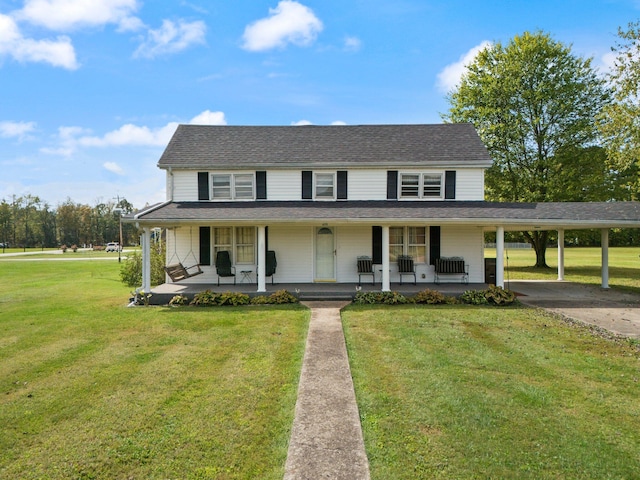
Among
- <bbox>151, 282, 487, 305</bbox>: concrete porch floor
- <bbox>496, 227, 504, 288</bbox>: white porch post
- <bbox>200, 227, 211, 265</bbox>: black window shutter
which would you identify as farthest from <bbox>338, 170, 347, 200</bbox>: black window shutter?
<bbox>496, 227, 504, 288</bbox>: white porch post

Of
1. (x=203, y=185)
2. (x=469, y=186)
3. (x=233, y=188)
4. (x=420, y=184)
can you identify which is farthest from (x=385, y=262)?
(x=203, y=185)

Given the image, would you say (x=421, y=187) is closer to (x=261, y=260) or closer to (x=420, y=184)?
(x=420, y=184)

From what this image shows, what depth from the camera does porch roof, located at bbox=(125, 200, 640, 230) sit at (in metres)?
11.3

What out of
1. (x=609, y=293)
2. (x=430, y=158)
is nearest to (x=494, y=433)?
(x=430, y=158)

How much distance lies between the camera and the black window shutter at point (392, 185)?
13844mm

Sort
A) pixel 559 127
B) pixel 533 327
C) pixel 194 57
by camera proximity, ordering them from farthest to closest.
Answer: pixel 559 127
pixel 194 57
pixel 533 327

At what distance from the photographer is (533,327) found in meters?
8.45

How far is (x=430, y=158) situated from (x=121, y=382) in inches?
491

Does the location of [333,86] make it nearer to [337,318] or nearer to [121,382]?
[337,318]

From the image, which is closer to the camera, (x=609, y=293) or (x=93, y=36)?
(x=93, y=36)

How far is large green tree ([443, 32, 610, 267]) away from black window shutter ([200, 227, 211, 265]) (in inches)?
724

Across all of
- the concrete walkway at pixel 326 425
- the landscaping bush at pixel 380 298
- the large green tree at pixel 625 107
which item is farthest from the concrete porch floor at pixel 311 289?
the large green tree at pixel 625 107

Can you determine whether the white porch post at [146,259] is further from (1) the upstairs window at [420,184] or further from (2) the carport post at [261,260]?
(1) the upstairs window at [420,184]

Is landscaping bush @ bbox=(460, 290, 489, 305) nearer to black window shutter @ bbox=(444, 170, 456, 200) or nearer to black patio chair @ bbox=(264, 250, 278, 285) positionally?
black window shutter @ bbox=(444, 170, 456, 200)
